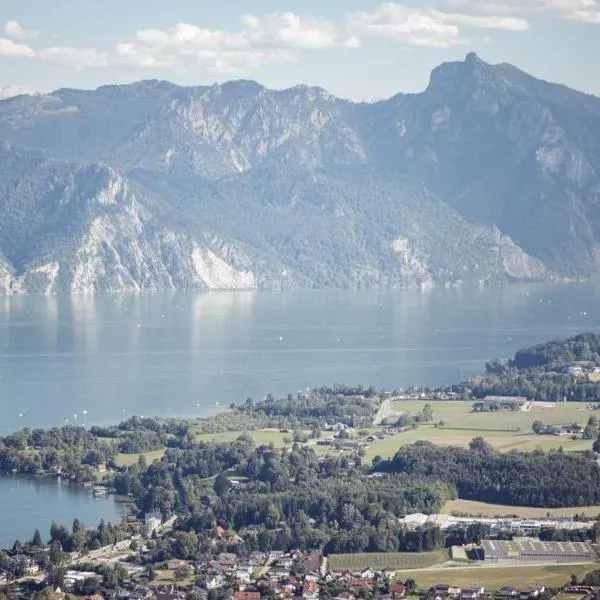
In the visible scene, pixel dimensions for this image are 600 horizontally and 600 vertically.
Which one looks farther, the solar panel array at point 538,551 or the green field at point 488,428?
the green field at point 488,428

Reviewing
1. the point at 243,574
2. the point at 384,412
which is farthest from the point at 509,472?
the point at 384,412

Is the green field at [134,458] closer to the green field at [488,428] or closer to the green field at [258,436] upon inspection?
the green field at [258,436]

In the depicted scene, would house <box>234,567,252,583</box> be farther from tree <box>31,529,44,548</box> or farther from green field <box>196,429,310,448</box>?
green field <box>196,429,310,448</box>

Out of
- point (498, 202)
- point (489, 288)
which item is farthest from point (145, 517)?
point (498, 202)

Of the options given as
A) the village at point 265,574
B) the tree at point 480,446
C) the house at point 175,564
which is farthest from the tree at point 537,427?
the house at point 175,564

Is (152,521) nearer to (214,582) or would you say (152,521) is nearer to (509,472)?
(214,582)

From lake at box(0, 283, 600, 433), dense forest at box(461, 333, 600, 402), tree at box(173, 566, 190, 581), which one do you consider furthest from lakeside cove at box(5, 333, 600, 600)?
lake at box(0, 283, 600, 433)
